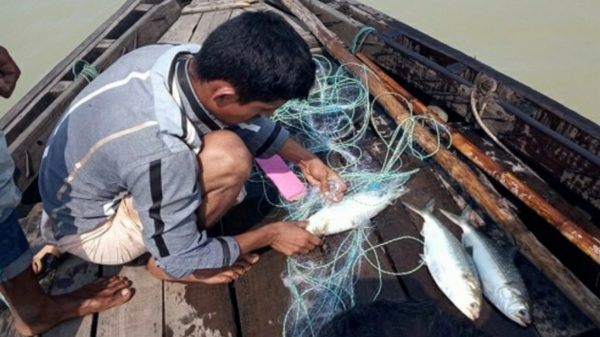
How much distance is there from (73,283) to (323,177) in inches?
66.3

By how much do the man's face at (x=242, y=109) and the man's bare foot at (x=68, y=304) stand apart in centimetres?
117

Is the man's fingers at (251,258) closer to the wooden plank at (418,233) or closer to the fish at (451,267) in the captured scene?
the wooden plank at (418,233)

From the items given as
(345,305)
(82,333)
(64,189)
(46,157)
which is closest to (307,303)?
(345,305)

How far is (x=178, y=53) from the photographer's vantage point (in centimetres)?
217

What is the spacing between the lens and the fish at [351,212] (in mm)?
2805

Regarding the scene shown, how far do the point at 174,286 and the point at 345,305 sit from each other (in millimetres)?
977

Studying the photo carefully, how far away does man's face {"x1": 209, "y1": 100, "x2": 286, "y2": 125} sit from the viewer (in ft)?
6.59

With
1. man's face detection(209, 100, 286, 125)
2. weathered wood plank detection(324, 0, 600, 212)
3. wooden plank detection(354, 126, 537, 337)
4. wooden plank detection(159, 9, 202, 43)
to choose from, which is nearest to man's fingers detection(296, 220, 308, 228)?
wooden plank detection(354, 126, 537, 337)

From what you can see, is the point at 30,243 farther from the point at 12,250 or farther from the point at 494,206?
the point at 494,206

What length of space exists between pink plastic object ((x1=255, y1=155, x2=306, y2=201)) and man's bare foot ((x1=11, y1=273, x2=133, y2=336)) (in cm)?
113

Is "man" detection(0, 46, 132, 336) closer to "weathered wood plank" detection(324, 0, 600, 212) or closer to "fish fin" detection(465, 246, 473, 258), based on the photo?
"fish fin" detection(465, 246, 473, 258)

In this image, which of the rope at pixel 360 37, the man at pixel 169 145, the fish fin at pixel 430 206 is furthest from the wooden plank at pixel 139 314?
the rope at pixel 360 37

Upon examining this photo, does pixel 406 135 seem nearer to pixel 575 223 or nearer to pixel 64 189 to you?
pixel 575 223

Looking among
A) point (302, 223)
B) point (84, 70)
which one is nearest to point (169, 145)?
point (302, 223)
